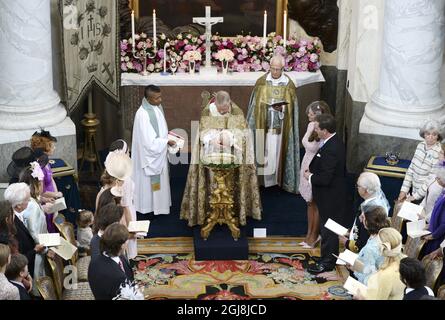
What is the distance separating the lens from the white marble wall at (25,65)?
424 inches

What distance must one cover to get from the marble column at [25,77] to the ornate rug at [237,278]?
1975 millimetres

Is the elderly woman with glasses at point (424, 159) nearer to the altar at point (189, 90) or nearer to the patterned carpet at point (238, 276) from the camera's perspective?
the patterned carpet at point (238, 276)

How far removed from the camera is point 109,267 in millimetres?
7301

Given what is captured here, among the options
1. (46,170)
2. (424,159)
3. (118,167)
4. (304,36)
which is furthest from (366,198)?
(304,36)

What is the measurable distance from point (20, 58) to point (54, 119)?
0.81 meters

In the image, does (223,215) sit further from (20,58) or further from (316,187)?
(20,58)

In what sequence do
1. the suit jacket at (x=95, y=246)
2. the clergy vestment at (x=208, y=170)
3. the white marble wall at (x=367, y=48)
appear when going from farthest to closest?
the white marble wall at (x=367, y=48)
the clergy vestment at (x=208, y=170)
the suit jacket at (x=95, y=246)

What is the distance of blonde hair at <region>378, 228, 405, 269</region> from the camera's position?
738cm

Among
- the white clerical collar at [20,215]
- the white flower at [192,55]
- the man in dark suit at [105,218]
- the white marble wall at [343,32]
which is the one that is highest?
the white marble wall at [343,32]

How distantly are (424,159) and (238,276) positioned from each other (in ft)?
7.38

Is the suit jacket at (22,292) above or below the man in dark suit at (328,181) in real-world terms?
below

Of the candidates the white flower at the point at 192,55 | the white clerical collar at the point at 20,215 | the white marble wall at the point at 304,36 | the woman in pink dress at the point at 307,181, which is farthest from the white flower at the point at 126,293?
the white marble wall at the point at 304,36

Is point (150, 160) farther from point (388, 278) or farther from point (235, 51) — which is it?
point (388, 278)

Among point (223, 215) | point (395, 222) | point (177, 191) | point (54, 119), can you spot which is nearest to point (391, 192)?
point (395, 222)
